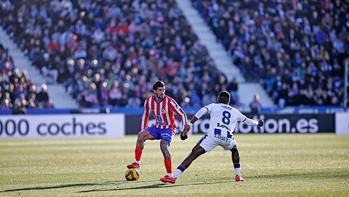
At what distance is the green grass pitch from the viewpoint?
53.1ft

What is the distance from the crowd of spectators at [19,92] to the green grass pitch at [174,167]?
7.41 meters

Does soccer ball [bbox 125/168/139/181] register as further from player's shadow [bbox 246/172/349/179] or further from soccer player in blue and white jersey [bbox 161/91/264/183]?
player's shadow [bbox 246/172/349/179]

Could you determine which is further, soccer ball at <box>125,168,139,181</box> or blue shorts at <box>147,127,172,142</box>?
blue shorts at <box>147,127,172,142</box>

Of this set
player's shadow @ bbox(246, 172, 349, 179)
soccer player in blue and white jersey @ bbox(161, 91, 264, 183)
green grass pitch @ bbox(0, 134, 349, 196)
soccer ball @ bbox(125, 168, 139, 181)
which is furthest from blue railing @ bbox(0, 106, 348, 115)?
soccer player in blue and white jersey @ bbox(161, 91, 264, 183)

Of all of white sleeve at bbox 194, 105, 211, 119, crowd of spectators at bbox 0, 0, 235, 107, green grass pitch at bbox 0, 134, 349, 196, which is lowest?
green grass pitch at bbox 0, 134, 349, 196

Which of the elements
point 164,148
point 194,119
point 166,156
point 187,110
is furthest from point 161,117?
point 187,110

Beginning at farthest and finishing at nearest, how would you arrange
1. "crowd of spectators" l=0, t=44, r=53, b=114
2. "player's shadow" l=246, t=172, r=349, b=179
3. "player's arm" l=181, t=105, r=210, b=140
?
"crowd of spectators" l=0, t=44, r=53, b=114 → "player's shadow" l=246, t=172, r=349, b=179 → "player's arm" l=181, t=105, r=210, b=140

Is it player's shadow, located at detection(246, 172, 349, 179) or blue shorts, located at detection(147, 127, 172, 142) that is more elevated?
blue shorts, located at detection(147, 127, 172, 142)

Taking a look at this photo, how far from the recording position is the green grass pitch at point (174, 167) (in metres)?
16.2

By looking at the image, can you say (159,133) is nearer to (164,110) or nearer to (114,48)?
(164,110)

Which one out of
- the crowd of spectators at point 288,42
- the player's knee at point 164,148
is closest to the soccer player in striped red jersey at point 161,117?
the player's knee at point 164,148

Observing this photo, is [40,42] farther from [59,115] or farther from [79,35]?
[59,115]

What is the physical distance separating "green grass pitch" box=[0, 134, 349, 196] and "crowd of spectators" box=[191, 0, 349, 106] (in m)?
11.0

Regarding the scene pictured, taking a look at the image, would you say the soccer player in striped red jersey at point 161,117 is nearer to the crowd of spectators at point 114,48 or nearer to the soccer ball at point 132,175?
the soccer ball at point 132,175
